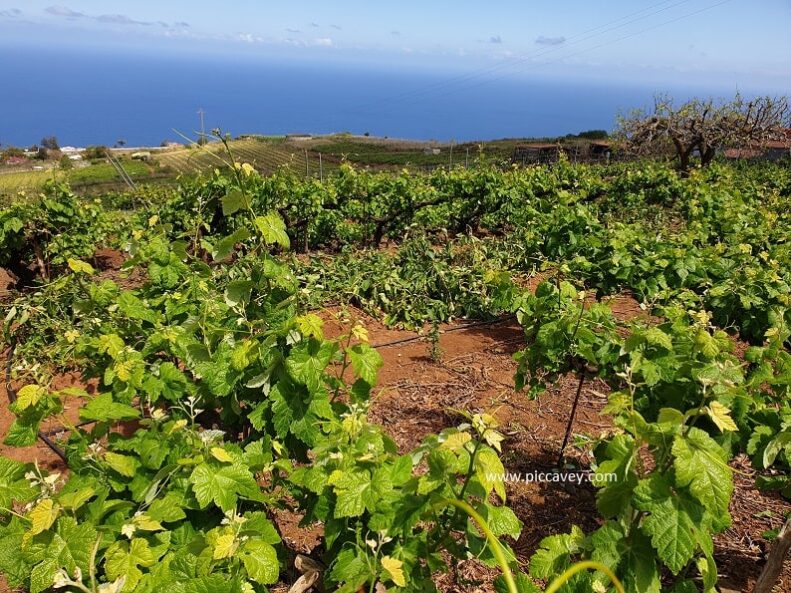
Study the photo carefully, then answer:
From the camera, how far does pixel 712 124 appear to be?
811 inches

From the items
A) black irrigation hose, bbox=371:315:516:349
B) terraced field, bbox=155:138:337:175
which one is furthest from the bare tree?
terraced field, bbox=155:138:337:175

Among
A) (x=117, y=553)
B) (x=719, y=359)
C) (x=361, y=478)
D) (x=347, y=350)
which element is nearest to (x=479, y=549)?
(x=361, y=478)

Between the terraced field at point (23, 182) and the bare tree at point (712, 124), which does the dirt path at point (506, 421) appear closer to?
the bare tree at point (712, 124)

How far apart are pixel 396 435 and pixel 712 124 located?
22.2 m

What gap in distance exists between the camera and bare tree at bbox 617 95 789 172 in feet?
67.4

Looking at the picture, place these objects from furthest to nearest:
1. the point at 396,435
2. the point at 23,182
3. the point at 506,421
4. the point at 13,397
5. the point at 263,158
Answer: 1. the point at 263,158
2. the point at 23,182
3. the point at 506,421
4. the point at 396,435
5. the point at 13,397

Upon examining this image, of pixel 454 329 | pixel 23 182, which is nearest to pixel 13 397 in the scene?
pixel 454 329

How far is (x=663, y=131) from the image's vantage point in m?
21.8

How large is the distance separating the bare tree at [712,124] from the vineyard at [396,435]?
17049 mm

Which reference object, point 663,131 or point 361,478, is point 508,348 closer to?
point 361,478

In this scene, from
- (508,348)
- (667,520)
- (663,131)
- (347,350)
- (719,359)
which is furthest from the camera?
(663,131)

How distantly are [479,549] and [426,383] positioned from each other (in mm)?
3083

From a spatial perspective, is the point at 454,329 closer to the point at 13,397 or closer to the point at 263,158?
the point at 13,397

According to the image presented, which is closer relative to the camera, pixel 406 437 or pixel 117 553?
pixel 117 553
